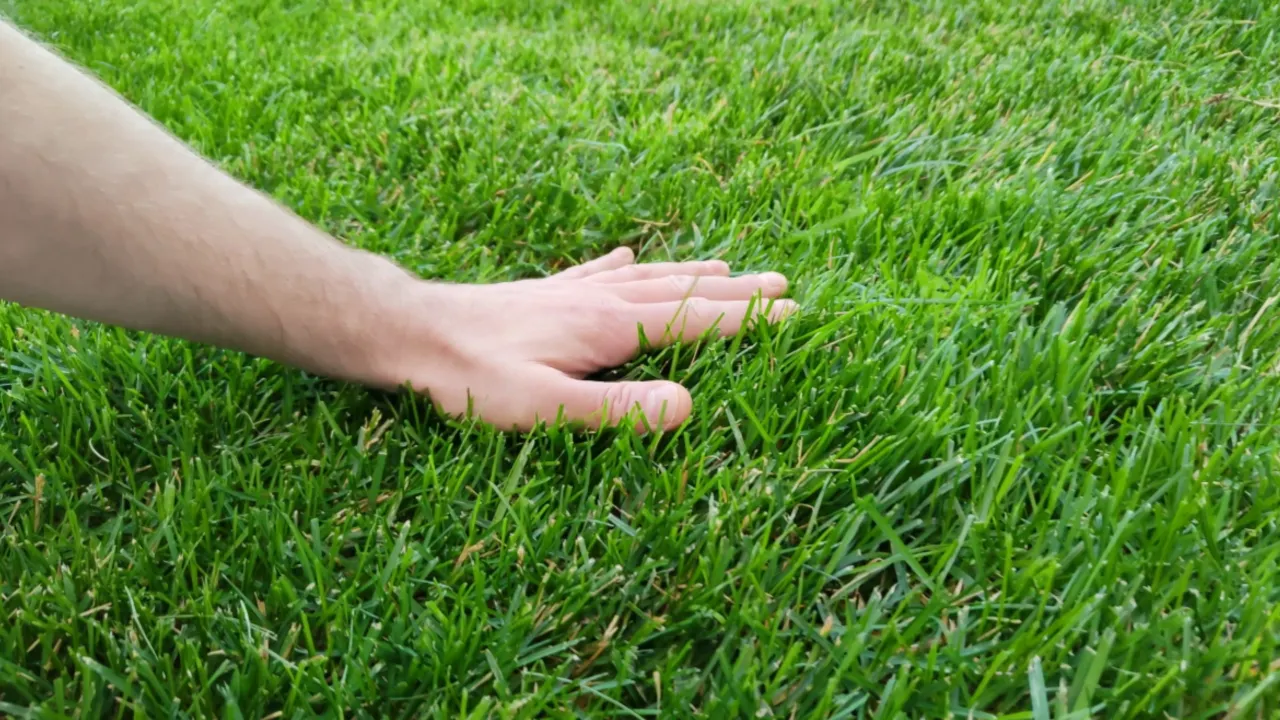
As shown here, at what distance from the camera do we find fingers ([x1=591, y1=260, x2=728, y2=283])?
150 centimetres

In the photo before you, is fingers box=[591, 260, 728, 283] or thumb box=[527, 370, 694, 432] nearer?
thumb box=[527, 370, 694, 432]

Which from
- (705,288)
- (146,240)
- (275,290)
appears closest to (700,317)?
(705,288)

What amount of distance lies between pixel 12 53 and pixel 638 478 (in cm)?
91

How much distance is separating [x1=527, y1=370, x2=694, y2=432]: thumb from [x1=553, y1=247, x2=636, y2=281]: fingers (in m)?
0.35

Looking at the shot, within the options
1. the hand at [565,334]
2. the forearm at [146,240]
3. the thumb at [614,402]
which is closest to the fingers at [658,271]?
the hand at [565,334]

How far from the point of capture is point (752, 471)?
1.07m

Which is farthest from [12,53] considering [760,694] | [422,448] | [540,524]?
[760,694]

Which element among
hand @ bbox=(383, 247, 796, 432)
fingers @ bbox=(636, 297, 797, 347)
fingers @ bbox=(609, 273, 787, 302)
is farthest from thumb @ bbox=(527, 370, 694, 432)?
fingers @ bbox=(609, 273, 787, 302)

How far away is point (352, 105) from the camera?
2.23 m

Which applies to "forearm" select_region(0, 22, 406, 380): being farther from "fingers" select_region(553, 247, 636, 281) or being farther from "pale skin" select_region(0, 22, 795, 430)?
"fingers" select_region(553, 247, 636, 281)

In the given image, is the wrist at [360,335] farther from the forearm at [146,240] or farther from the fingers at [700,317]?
the fingers at [700,317]

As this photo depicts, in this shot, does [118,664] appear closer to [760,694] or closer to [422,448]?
[422,448]

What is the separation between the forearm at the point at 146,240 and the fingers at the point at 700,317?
428 mm

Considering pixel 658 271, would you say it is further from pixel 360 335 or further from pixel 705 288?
pixel 360 335
